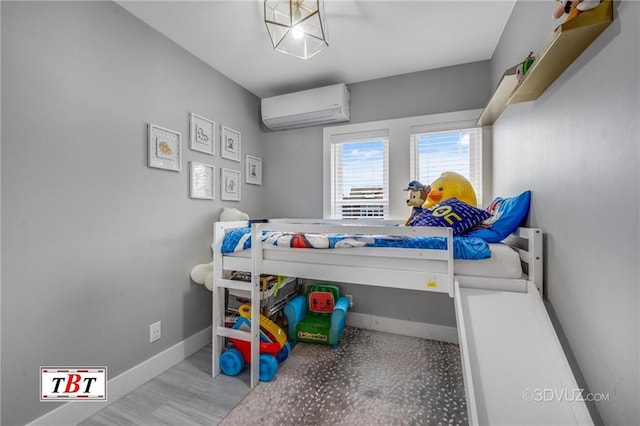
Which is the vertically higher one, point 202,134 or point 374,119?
point 374,119

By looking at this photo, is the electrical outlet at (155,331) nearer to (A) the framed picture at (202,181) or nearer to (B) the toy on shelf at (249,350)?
(B) the toy on shelf at (249,350)

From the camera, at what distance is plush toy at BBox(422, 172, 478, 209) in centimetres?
195

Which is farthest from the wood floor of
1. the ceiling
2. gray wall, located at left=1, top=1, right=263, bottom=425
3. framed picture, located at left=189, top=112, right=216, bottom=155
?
the ceiling

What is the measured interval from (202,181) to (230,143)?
0.51 m

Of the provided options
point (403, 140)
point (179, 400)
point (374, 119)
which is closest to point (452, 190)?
point (403, 140)

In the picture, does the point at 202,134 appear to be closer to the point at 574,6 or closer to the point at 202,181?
the point at 202,181

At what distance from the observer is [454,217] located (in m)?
1.47

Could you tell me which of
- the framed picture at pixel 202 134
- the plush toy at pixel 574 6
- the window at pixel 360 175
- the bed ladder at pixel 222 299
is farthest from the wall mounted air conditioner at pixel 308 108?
the plush toy at pixel 574 6

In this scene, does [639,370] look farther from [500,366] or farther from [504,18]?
[504,18]

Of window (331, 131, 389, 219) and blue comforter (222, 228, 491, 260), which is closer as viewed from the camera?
blue comforter (222, 228, 491, 260)

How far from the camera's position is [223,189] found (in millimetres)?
2443

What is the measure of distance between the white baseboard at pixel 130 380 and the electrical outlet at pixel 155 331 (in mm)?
125

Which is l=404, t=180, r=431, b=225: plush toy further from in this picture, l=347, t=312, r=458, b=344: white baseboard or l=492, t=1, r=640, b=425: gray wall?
l=347, t=312, r=458, b=344: white baseboard

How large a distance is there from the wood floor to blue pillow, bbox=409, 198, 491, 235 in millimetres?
1576
